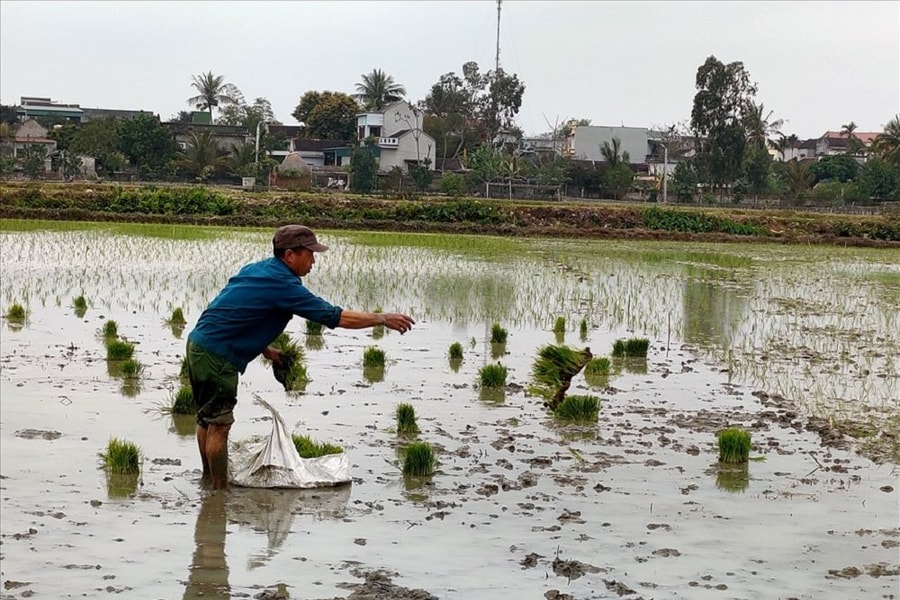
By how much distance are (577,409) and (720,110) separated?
48604mm

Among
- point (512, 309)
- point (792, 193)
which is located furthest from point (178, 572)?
point (792, 193)

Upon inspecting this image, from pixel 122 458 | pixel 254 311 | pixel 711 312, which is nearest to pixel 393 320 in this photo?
pixel 254 311

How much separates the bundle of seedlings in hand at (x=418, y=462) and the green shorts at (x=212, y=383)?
96 centimetres

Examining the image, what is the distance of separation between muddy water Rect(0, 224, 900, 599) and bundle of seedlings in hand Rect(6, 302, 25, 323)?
22 centimetres

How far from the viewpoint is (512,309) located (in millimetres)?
13844

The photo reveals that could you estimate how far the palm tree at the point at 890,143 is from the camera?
55.2 meters

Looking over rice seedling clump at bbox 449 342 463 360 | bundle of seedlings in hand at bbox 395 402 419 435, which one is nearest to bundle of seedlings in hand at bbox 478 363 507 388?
rice seedling clump at bbox 449 342 463 360

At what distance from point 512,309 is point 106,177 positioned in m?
38.0

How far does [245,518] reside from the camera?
502cm

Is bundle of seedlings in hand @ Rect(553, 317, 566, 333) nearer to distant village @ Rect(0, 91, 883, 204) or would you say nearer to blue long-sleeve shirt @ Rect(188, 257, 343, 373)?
blue long-sleeve shirt @ Rect(188, 257, 343, 373)

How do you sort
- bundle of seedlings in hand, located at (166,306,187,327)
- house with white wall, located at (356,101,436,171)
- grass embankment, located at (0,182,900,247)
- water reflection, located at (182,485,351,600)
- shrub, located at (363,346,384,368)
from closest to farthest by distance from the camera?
1. water reflection, located at (182,485,351,600)
2. shrub, located at (363,346,384,368)
3. bundle of seedlings in hand, located at (166,306,187,327)
4. grass embankment, located at (0,182,900,247)
5. house with white wall, located at (356,101,436,171)

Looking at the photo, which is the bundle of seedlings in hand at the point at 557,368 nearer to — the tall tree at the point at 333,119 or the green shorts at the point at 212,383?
the green shorts at the point at 212,383

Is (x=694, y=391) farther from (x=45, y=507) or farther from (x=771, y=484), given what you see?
(x=45, y=507)

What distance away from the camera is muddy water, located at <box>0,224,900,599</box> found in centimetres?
433
